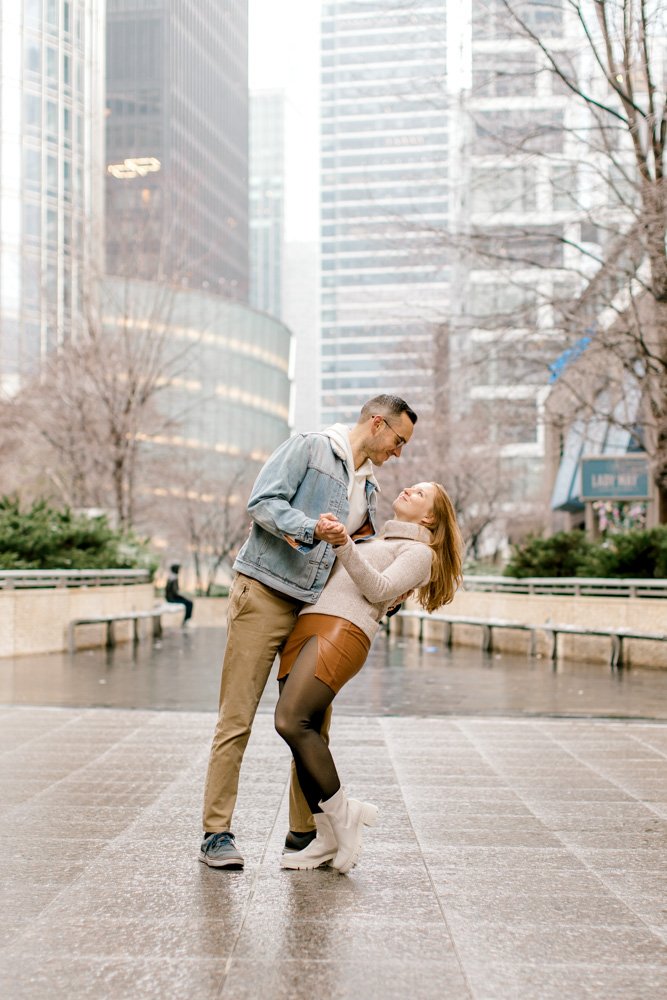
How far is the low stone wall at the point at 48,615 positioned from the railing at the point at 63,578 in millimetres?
146

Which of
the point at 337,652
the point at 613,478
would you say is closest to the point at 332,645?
the point at 337,652

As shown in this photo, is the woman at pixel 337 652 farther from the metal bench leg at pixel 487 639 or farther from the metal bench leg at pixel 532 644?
the metal bench leg at pixel 487 639

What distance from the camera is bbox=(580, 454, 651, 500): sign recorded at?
67.4 ft

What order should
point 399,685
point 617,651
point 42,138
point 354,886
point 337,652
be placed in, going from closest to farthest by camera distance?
point 354,886 < point 337,652 < point 399,685 < point 617,651 < point 42,138

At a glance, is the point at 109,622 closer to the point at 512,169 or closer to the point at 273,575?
the point at 512,169

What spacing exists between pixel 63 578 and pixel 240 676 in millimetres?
13613

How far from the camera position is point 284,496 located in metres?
4.63

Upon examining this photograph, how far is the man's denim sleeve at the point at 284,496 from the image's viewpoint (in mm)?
4406

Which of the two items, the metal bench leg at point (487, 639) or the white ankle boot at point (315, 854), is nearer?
the white ankle boot at point (315, 854)

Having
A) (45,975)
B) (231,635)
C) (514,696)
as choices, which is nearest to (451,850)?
(231,635)

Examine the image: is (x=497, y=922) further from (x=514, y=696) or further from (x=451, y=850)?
(x=514, y=696)

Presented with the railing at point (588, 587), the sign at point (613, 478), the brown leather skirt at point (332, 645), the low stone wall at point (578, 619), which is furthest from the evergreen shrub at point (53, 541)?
the brown leather skirt at point (332, 645)

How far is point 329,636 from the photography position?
463 centimetres

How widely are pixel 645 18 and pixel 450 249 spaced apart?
493cm
